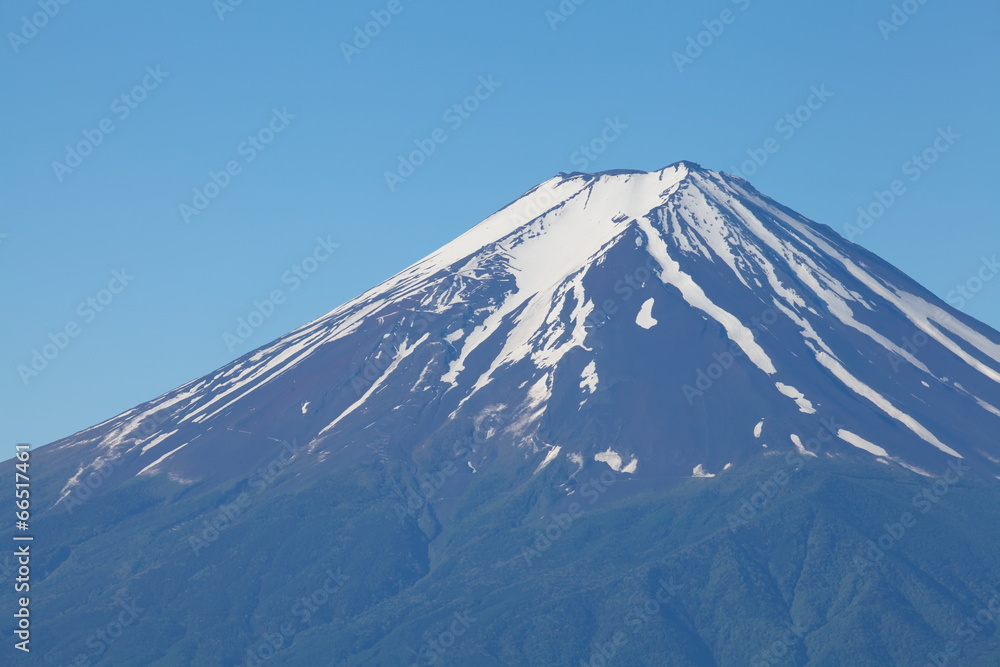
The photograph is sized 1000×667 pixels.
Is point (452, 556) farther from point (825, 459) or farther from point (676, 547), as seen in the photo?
point (825, 459)

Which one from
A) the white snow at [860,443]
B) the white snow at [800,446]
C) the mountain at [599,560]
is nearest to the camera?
the mountain at [599,560]

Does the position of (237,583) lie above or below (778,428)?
above

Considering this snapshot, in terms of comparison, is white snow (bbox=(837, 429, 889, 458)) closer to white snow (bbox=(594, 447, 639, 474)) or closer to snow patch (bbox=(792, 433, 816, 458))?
snow patch (bbox=(792, 433, 816, 458))

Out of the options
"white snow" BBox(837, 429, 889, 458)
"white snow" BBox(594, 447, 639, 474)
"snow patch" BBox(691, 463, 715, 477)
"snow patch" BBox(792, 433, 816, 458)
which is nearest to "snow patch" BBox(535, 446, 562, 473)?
"white snow" BBox(594, 447, 639, 474)

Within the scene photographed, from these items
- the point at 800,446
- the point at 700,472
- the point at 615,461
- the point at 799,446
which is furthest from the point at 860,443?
the point at 615,461

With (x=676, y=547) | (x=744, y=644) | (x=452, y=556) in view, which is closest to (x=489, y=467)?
(x=452, y=556)

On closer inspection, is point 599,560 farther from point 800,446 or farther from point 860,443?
point 860,443

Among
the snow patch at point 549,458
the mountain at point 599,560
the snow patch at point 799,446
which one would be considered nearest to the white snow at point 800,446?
the snow patch at point 799,446

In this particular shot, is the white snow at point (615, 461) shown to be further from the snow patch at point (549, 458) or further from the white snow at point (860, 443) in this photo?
the white snow at point (860, 443)
